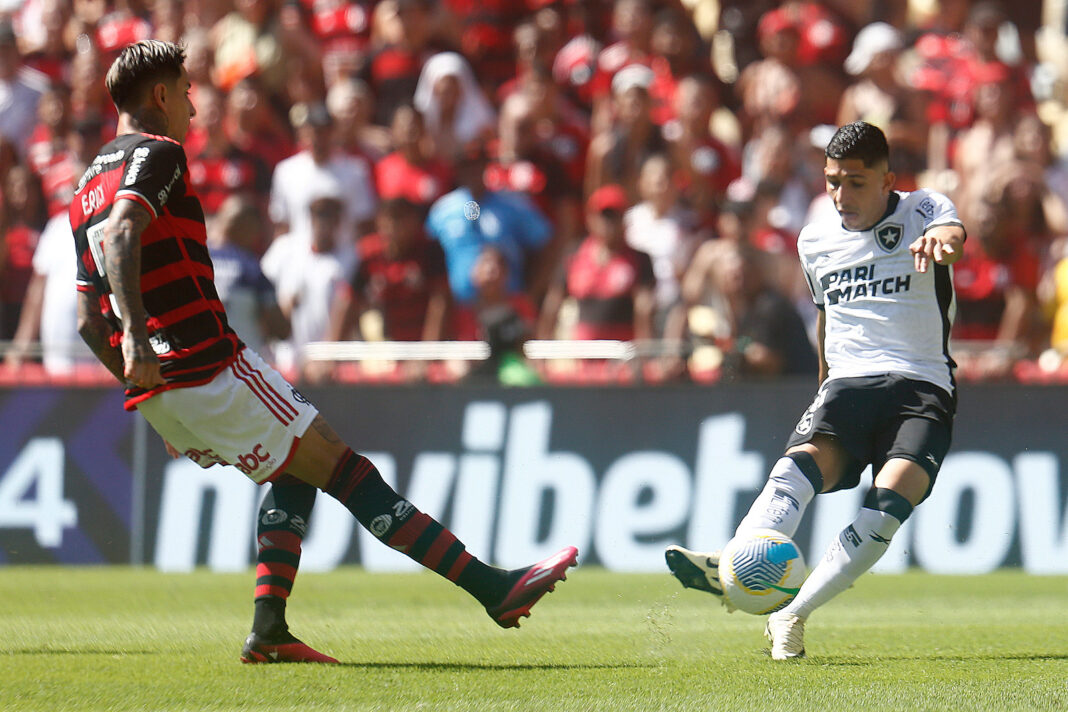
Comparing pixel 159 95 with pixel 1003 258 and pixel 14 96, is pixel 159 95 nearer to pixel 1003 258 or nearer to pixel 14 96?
pixel 1003 258

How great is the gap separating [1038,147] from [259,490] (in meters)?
6.71

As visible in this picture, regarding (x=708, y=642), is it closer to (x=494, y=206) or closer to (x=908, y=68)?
(x=494, y=206)

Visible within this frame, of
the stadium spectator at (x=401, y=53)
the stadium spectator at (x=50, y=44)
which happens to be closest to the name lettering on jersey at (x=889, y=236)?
the stadium spectator at (x=401, y=53)

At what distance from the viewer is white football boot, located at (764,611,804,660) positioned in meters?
5.75

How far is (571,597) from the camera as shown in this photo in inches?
345

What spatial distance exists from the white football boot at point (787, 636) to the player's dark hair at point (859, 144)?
1863 mm

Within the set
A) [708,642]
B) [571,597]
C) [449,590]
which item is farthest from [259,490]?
[708,642]

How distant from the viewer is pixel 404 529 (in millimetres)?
5809

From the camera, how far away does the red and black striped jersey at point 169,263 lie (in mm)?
5406

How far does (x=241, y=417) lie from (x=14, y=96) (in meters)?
9.40

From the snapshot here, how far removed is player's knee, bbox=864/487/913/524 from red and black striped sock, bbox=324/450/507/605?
1.50 metres

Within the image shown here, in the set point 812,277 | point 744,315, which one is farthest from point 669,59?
point 812,277

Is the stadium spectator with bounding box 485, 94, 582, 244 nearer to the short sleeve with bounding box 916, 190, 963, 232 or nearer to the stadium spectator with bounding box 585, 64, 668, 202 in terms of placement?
the stadium spectator with bounding box 585, 64, 668, 202

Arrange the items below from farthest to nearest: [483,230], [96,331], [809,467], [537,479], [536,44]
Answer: [536,44] < [483,230] < [537,479] < [809,467] < [96,331]
